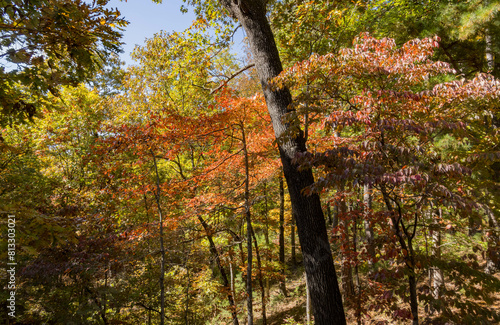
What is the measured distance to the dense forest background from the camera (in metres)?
2.88

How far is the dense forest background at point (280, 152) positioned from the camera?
113 inches

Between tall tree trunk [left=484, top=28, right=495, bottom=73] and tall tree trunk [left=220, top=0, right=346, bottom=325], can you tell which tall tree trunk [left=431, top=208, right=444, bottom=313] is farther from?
tall tree trunk [left=484, top=28, right=495, bottom=73]

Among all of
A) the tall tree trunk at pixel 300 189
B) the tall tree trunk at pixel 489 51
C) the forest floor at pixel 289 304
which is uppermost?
the tall tree trunk at pixel 489 51

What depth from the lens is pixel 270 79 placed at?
11.9ft

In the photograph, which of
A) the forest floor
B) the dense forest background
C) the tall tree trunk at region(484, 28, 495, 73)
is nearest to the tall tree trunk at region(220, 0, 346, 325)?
the dense forest background

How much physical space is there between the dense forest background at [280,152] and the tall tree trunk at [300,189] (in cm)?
2

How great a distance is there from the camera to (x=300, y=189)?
11.0 ft

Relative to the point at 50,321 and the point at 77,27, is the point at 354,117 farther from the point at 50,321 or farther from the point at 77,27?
the point at 50,321

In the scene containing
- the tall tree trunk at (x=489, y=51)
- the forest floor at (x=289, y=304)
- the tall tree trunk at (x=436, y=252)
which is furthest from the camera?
the forest floor at (x=289, y=304)

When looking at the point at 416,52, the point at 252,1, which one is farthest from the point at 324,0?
the point at 416,52

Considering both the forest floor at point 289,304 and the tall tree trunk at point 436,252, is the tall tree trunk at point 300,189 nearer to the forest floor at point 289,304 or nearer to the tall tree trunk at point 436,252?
the tall tree trunk at point 436,252

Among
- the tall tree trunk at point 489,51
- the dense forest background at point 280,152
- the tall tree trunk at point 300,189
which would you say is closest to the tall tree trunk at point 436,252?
the dense forest background at point 280,152

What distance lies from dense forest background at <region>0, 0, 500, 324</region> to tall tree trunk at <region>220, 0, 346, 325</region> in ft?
0.07

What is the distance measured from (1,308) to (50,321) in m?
1.03
